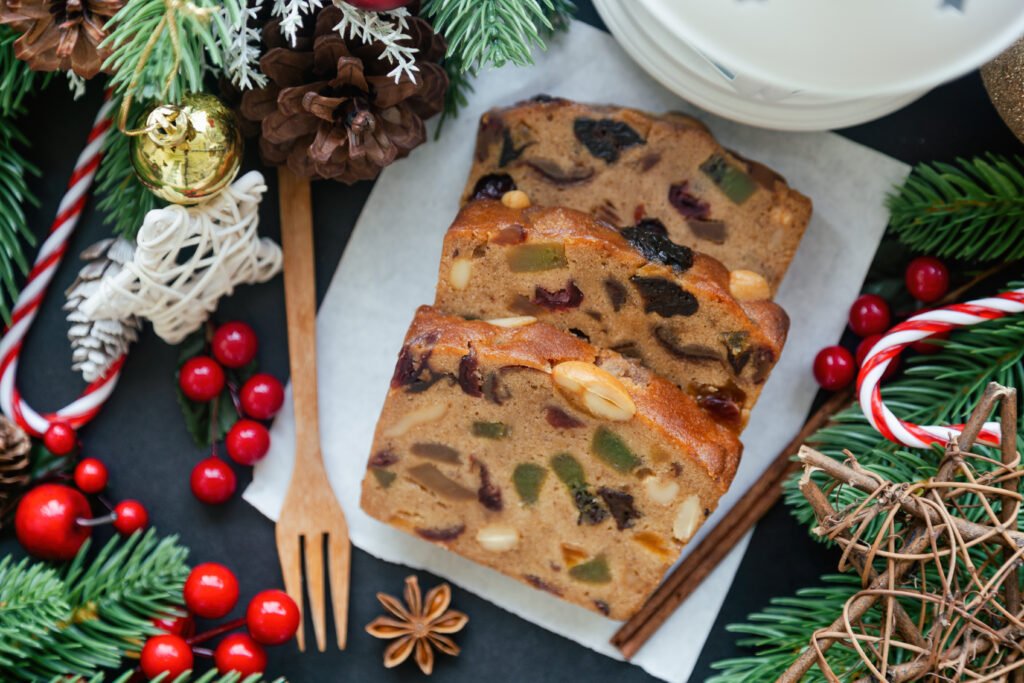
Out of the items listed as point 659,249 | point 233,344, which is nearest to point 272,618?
point 233,344

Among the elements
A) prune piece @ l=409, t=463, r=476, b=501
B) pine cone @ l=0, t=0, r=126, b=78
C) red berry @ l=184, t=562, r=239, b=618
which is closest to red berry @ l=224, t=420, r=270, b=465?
red berry @ l=184, t=562, r=239, b=618

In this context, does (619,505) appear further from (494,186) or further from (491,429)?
(494,186)

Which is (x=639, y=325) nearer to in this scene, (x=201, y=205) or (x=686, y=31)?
(x=686, y=31)

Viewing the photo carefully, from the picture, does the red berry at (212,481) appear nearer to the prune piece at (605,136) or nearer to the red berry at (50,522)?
the red berry at (50,522)

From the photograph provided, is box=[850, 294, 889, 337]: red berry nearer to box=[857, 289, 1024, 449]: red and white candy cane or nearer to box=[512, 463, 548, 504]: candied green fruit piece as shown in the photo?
box=[857, 289, 1024, 449]: red and white candy cane

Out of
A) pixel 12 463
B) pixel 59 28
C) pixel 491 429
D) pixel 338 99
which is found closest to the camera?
pixel 59 28

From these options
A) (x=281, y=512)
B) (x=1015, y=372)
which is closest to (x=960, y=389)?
(x=1015, y=372)
